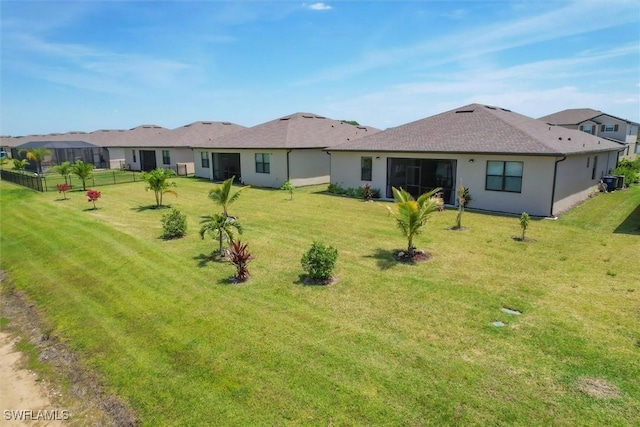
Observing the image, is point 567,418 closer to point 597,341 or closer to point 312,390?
point 597,341

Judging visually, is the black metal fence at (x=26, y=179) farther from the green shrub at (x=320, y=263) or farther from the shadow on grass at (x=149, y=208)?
the green shrub at (x=320, y=263)

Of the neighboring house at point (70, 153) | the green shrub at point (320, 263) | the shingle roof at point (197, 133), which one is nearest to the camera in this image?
the green shrub at point (320, 263)

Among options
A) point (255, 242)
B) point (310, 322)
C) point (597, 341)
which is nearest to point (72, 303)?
point (255, 242)

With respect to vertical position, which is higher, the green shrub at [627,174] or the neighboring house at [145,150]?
the neighboring house at [145,150]

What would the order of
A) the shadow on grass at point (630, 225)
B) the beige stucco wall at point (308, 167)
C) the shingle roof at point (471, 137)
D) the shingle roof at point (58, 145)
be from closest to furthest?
the shadow on grass at point (630, 225)
the shingle roof at point (471, 137)
the beige stucco wall at point (308, 167)
the shingle roof at point (58, 145)

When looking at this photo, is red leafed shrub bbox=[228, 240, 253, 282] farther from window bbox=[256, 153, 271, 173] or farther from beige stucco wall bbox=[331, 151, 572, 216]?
window bbox=[256, 153, 271, 173]

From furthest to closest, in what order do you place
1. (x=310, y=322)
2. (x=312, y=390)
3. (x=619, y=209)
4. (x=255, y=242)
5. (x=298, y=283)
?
1. (x=619, y=209)
2. (x=255, y=242)
3. (x=298, y=283)
4. (x=310, y=322)
5. (x=312, y=390)

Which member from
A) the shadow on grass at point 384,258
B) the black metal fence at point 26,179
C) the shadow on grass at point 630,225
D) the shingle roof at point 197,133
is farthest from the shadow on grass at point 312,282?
the shingle roof at point 197,133
